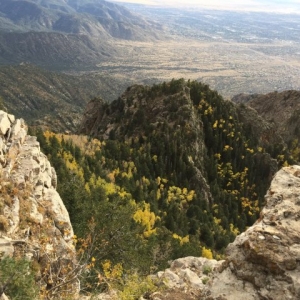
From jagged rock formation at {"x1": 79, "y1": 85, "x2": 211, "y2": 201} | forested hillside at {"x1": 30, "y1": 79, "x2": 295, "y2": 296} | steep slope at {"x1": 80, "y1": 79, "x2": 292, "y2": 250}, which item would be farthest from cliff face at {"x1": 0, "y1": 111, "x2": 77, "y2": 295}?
jagged rock formation at {"x1": 79, "y1": 85, "x2": 211, "y2": 201}

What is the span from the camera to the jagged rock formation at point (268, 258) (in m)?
16.2

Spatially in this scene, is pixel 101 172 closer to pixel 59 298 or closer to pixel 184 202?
pixel 184 202

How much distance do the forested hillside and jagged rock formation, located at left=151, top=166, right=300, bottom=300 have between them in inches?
651

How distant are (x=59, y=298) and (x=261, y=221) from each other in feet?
40.3

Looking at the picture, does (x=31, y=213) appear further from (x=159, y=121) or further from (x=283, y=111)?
(x=283, y=111)

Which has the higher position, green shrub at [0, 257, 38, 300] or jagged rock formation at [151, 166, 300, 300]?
jagged rock formation at [151, 166, 300, 300]

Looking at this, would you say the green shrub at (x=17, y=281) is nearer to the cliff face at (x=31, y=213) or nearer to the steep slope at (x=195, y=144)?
the cliff face at (x=31, y=213)

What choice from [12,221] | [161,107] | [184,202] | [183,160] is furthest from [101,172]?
[12,221]

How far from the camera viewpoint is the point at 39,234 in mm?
25562

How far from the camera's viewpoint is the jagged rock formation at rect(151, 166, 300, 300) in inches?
640

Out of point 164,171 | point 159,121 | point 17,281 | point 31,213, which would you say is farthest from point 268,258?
point 159,121

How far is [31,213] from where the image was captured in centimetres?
2641

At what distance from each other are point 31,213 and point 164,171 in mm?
70000

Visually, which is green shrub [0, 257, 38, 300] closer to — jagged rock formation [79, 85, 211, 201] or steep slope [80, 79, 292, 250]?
steep slope [80, 79, 292, 250]
